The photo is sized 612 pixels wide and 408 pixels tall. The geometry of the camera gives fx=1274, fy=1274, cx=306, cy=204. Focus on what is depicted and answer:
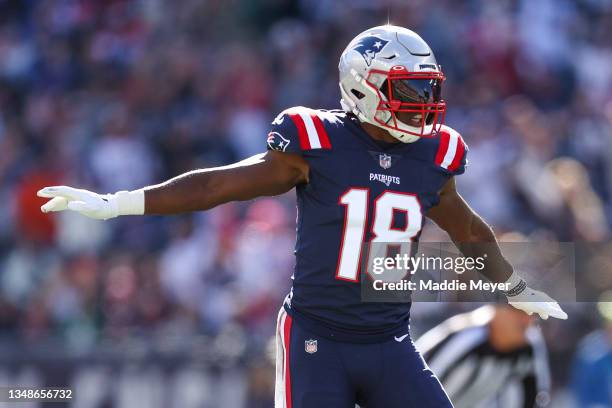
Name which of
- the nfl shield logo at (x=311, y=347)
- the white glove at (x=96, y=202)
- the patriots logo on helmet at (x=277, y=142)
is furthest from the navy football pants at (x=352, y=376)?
the white glove at (x=96, y=202)

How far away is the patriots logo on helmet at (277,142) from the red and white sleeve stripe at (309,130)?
6cm

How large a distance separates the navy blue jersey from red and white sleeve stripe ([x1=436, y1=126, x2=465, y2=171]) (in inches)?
5.3

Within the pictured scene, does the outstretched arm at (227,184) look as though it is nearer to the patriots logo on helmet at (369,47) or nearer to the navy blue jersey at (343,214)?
the navy blue jersey at (343,214)

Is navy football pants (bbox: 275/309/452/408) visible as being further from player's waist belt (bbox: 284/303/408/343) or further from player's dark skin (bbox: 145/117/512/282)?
player's dark skin (bbox: 145/117/512/282)

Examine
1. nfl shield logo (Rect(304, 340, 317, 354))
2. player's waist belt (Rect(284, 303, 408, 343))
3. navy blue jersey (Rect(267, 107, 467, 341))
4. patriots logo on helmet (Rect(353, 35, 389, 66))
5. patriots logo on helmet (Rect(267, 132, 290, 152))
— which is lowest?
nfl shield logo (Rect(304, 340, 317, 354))

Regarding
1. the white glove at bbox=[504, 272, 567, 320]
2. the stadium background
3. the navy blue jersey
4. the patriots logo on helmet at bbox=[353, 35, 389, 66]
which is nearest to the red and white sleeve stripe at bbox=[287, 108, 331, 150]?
the navy blue jersey

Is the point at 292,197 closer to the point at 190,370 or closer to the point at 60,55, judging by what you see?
the point at 190,370

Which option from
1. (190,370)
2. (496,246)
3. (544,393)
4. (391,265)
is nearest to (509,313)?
(544,393)

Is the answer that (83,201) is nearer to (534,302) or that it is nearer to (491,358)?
(534,302)

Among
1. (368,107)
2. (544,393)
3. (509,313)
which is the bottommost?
(544,393)

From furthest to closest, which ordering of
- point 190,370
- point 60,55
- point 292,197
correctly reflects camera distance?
point 60,55
point 292,197
point 190,370

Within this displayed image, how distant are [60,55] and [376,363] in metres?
7.46

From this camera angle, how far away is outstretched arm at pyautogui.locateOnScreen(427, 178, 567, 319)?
504 centimetres

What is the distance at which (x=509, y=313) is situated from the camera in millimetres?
6457
